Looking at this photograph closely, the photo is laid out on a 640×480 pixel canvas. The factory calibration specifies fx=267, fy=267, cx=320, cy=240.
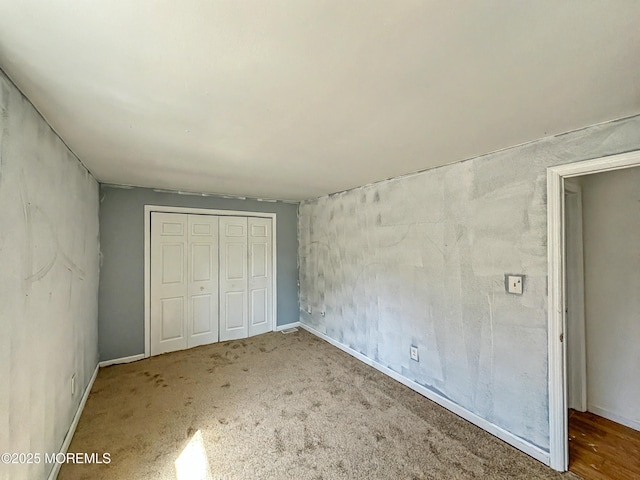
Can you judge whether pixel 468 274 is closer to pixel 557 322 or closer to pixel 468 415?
pixel 557 322

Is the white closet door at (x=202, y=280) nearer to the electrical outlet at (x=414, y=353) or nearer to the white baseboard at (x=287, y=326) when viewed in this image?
the white baseboard at (x=287, y=326)

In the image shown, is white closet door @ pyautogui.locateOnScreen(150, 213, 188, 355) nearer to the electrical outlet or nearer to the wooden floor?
the electrical outlet

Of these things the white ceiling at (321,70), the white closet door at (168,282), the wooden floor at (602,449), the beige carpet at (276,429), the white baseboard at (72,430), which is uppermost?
the white ceiling at (321,70)

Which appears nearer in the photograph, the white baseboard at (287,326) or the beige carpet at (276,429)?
the beige carpet at (276,429)

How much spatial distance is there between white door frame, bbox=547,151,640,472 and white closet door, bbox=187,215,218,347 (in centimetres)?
398

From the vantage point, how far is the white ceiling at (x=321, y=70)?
85 cm

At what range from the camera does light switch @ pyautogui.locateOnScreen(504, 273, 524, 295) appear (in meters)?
1.99

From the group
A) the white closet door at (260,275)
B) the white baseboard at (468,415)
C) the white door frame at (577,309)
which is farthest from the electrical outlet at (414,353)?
the white closet door at (260,275)

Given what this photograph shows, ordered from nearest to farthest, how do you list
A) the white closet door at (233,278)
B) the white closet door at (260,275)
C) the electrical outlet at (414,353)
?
the electrical outlet at (414,353) → the white closet door at (233,278) → the white closet door at (260,275)

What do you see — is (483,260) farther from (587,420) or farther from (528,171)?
(587,420)

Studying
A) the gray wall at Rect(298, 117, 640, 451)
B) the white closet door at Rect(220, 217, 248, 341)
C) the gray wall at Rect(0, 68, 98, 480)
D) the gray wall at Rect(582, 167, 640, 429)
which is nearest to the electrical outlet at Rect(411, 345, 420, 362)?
the gray wall at Rect(298, 117, 640, 451)

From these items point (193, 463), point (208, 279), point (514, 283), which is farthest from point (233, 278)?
point (514, 283)

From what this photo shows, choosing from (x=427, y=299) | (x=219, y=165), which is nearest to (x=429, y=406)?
(x=427, y=299)

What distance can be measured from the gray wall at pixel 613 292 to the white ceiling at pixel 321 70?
1213 mm
